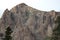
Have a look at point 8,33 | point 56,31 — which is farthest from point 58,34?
point 8,33

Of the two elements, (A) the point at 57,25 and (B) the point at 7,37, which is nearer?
(A) the point at 57,25

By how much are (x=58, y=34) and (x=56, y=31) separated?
656 mm

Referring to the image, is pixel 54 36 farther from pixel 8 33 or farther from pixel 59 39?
pixel 8 33

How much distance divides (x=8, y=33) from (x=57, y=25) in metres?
11.7

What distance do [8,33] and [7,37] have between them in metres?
0.87

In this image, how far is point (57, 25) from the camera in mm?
45406

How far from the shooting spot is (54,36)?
45344mm

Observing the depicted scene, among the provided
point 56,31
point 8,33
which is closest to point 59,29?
point 56,31

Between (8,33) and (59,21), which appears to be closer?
(59,21)

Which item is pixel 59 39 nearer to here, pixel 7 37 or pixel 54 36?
pixel 54 36

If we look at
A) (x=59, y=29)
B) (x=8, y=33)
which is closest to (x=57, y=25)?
(x=59, y=29)

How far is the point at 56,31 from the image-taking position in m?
45.2

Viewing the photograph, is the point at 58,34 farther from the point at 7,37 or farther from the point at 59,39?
the point at 7,37

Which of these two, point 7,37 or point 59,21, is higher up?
point 59,21
